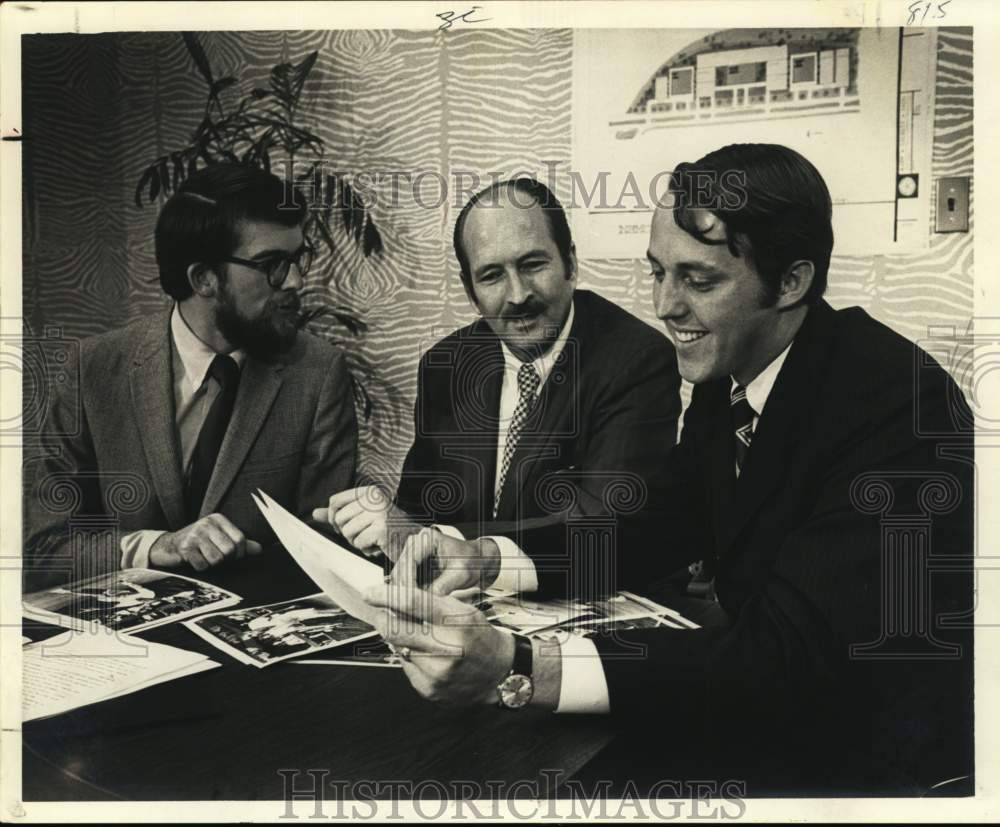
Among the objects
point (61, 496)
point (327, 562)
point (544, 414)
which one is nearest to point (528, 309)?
point (544, 414)

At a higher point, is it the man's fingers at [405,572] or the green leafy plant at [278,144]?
the green leafy plant at [278,144]

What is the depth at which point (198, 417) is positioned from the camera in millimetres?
2521

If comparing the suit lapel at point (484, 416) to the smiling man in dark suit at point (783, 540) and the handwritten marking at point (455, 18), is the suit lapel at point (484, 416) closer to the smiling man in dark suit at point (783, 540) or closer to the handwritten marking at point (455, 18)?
the smiling man in dark suit at point (783, 540)

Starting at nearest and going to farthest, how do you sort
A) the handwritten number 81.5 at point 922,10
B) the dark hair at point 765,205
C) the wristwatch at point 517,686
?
1. the wristwatch at point 517,686
2. the dark hair at point 765,205
3. the handwritten number 81.5 at point 922,10

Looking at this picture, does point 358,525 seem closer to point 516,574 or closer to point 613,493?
point 516,574

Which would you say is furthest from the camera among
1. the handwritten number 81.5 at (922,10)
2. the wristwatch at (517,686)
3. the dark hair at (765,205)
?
the handwritten number 81.5 at (922,10)

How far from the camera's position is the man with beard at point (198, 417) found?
2475mm

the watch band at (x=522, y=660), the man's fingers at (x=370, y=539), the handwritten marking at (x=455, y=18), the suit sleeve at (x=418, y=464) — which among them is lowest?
the watch band at (x=522, y=660)

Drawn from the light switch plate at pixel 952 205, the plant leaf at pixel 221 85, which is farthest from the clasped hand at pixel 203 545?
the light switch plate at pixel 952 205

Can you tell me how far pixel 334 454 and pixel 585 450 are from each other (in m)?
0.63

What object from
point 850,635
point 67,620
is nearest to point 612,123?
point 850,635

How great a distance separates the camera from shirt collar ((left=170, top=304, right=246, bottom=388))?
2.51 meters

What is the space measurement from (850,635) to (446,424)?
108cm

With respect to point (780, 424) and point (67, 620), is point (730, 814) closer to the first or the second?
point (780, 424)
